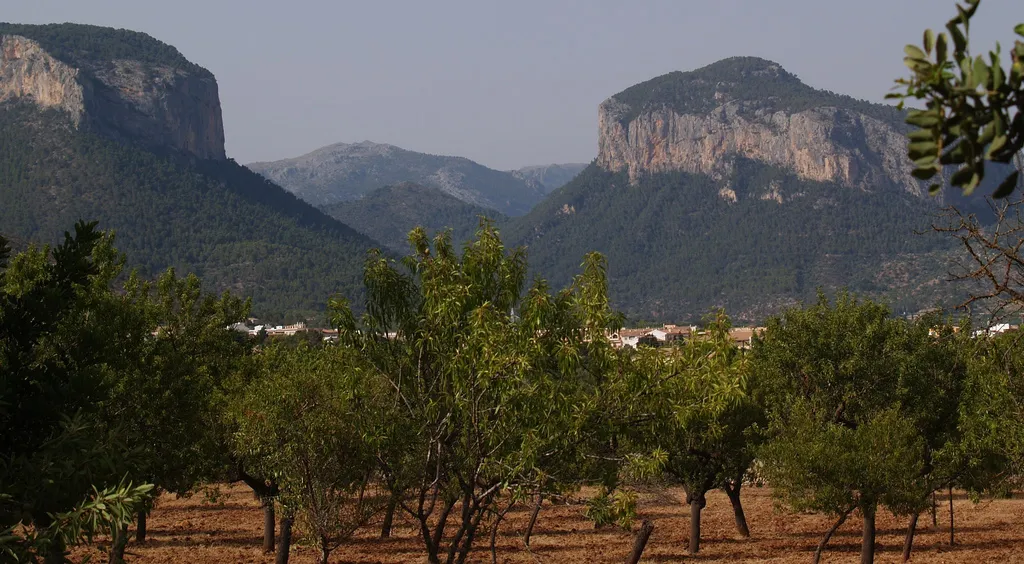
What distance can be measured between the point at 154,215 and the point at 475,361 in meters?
177

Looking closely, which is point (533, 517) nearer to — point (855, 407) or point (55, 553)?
point (855, 407)

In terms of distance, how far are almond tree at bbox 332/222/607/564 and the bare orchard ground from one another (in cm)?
1227

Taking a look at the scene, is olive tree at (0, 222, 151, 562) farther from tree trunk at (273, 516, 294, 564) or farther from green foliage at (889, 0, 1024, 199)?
tree trunk at (273, 516, 294, 564)

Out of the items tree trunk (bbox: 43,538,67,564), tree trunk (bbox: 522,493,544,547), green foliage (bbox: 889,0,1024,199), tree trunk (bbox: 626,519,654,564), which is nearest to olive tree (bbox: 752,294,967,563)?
tree trunk (bbox: 522,493,544,547)

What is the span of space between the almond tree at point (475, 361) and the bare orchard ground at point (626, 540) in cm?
1227

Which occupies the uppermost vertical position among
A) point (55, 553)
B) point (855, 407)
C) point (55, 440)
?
point (55, 440)

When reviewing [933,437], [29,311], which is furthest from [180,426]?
[933,437]

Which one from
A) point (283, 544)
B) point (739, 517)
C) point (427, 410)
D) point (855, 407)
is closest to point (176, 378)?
point (283, 544)

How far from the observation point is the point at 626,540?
32.4 meters

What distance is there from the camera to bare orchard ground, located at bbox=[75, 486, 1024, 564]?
27828 millimetres

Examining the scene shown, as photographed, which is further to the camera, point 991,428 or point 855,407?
point 855,407

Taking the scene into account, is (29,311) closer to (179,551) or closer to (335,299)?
(335,299)

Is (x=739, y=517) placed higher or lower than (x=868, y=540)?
lower

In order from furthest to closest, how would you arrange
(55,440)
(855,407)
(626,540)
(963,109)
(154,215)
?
(154,215) → (626,540) → (855,407) → (55,440) → (963,109)
